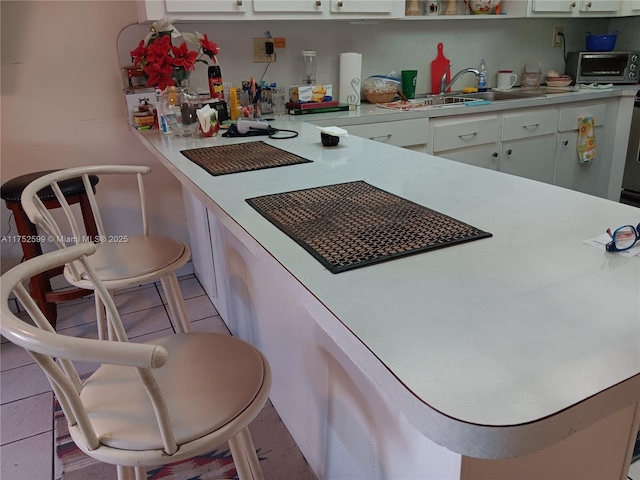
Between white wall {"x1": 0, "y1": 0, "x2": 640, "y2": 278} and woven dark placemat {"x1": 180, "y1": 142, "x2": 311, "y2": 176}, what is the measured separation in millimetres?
1076

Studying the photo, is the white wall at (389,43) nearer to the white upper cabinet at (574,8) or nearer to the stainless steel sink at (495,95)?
the stainless steel sink at (495,95)

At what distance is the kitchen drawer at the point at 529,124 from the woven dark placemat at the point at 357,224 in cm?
209

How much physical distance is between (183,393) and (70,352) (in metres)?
0.35

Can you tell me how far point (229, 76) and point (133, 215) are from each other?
0.96 metres

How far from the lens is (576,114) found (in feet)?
10.8

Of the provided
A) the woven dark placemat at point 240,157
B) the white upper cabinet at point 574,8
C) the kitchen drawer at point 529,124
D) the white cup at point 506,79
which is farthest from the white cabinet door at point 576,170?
the woven dark placemat at point 240,157

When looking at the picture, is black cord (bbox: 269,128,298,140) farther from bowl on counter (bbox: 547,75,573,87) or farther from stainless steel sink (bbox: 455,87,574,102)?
bowl on counter (bbox: 547,75,573,87)

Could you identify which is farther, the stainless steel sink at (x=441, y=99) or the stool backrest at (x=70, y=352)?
the stainless steel sink at (x=441, y=99)

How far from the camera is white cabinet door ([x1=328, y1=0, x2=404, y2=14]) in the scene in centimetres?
256

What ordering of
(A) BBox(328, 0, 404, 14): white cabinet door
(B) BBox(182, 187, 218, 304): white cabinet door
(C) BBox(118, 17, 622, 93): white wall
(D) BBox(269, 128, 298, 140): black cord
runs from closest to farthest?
(D) BBox(269, 128, 298, 140): black cord
(B) BBox(182, 187, 218, 304): white cabinet door
(A) BBox(328, 0, 404, 14): white cabinet door
(C) BBox(118, 17, 622, 93): white wall

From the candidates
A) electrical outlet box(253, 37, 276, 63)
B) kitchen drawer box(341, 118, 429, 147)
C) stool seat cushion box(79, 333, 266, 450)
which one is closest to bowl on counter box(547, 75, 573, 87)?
kitchen drawer box(341, 118, 429, 147)

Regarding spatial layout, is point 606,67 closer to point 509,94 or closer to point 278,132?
point 509,94

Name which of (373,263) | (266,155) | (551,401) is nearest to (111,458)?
(373,263)

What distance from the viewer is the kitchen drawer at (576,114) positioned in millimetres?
3256
